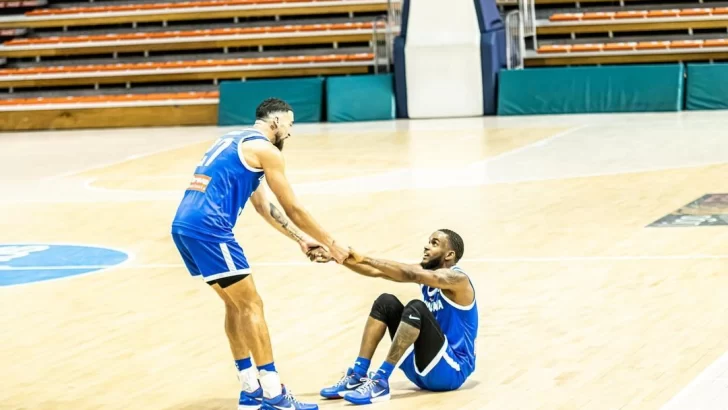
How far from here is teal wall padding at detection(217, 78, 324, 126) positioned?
2564cm

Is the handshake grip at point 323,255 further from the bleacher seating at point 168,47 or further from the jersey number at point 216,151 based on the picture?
the bleacher seating at point 168,47

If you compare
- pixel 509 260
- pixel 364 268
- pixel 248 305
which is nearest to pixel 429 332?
pixel 364 268

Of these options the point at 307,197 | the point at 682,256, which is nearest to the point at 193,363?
the point at 682,256

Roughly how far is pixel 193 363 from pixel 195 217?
1675 mm

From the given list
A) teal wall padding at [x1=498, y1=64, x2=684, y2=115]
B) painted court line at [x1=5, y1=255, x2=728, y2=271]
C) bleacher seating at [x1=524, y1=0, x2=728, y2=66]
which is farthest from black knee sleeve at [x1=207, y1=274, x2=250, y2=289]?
bleacher seating at [x1=524, y1=0, x2=728, y2=66]

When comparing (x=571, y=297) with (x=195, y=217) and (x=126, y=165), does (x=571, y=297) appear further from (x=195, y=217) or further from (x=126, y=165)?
(x=126, y=165)

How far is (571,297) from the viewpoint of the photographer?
9156mm

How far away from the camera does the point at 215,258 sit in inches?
250

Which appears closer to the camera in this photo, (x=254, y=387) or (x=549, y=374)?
(x=254, y=387)

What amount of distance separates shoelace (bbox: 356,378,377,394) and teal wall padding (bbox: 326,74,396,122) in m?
19.1

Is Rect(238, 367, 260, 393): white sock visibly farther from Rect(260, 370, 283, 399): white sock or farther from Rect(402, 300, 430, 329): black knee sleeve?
Rect(402, 300, 430, 329): black knee sleeve

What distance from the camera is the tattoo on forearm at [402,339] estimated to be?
21.2 feet

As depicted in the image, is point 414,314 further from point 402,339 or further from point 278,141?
point 278,141

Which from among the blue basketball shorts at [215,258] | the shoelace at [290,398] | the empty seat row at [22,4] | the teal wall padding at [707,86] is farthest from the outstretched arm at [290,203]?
the empty seat row at [22,4]
